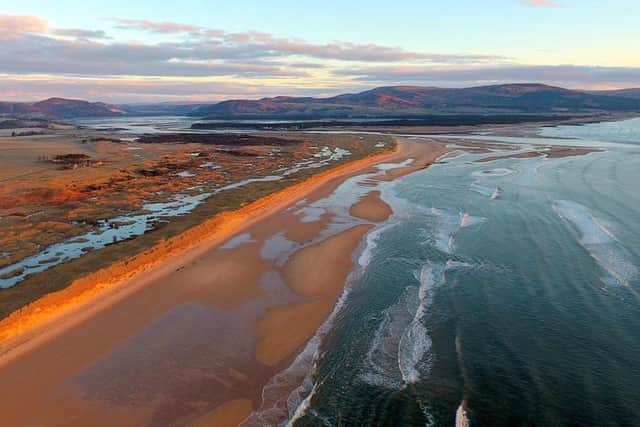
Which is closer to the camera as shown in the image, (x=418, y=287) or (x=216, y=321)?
(x=216, y=321)

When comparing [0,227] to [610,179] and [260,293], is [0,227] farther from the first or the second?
[610,179]

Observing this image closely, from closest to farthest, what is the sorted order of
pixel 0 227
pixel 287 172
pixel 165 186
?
pixel 0 227, pixel 165 186, pixel 287 172

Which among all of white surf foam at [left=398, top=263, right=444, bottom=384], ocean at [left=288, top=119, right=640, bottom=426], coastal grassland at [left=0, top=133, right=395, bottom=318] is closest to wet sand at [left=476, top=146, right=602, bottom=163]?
coastal grassland at [left=0, top=133, right=395, bottom=318]

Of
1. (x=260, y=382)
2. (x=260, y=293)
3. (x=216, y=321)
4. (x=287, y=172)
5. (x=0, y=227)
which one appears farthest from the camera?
(x=287, y=172)

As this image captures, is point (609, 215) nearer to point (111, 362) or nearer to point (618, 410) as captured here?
point (618, 410)

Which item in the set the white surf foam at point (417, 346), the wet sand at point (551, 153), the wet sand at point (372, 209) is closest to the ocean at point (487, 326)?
the white surf foam at point (417, 346)

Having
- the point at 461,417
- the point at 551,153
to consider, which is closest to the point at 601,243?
the point at 461,417

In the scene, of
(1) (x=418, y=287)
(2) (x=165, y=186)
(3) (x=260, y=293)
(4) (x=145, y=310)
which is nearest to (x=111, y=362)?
(4) (x=145, y=310)
